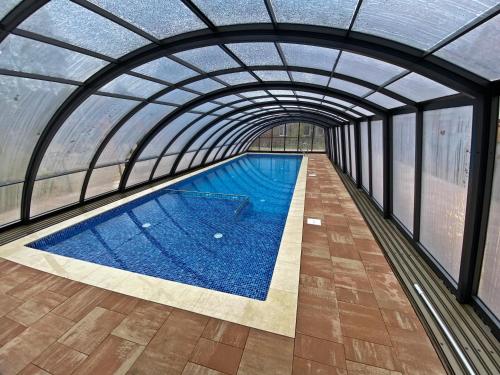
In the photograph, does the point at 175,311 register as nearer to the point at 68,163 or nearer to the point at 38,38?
the point at 38,38

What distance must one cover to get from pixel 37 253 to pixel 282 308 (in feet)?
21.6

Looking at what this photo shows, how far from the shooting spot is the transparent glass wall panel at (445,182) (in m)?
4.20

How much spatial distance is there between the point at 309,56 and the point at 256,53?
1.41 meters

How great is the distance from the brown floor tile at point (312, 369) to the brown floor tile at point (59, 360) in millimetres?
3064

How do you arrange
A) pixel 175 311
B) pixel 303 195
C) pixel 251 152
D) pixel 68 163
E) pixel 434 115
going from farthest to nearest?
pixel 251 152, pixel 303 195, pixel 68 163, pixel 434 115, pixel 175 311

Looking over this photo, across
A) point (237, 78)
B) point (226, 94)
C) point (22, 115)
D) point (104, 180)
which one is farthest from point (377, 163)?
point (104, 180)

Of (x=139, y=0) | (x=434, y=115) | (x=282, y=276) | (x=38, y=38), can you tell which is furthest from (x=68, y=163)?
(x=434, y=115)

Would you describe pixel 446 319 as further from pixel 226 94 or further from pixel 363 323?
pixel 226 94

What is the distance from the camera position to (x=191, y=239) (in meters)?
Answer: 8.28

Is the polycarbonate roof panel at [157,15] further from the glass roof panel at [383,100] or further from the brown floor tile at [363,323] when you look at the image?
the brown floor tile at [363,323]

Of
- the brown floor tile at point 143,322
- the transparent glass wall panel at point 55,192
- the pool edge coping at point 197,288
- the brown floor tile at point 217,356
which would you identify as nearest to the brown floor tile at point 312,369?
the pool edge coping at point 197,288

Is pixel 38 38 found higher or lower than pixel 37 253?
higher

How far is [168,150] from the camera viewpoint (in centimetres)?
1441

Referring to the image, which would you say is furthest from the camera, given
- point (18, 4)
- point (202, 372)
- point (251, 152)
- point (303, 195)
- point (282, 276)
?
point (251, 152)
